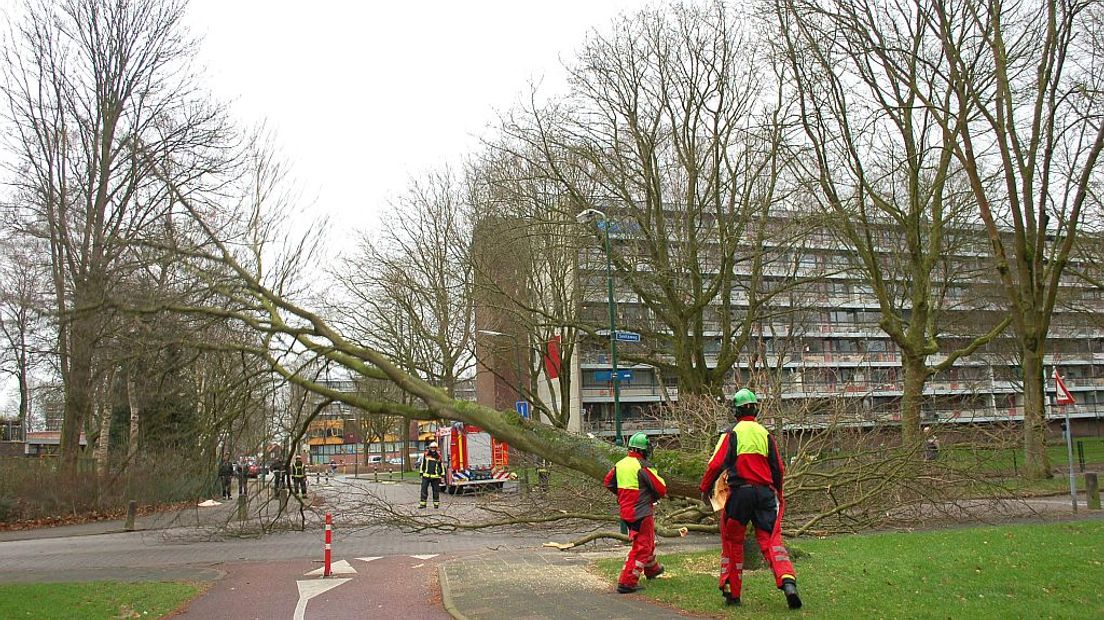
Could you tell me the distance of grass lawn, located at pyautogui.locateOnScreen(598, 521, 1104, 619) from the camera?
7.00m

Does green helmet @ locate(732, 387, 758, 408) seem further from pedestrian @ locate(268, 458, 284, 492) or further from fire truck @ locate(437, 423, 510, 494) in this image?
fire truck @ locate(437, 423, 510, 494)

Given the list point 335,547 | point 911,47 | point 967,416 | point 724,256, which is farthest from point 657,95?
point 335,547

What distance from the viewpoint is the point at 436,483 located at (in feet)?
A: 76.4

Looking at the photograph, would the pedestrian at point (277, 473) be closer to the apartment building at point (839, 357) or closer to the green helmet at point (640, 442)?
the green helmet at point (640, 442)

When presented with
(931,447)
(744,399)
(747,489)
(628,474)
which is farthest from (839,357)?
(747,489)

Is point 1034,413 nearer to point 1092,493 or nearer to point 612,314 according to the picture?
point 1092,493

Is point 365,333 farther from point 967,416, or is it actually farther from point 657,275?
point 967,416

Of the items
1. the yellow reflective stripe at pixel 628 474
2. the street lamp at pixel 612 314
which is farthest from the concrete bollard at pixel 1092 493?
the yellow reflective stripe at pixel 628 474

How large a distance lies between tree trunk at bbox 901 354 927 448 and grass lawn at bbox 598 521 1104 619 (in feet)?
8.82

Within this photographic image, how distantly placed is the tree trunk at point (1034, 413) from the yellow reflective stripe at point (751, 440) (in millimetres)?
15244

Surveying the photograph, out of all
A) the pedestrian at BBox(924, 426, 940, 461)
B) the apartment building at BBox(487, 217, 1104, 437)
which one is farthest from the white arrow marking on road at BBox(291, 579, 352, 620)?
the pedestrian at BBox(924, 426, 940, 461)

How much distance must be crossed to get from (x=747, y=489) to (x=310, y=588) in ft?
21.6

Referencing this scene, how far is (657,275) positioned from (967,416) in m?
8.81

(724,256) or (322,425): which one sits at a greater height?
(724,256)
